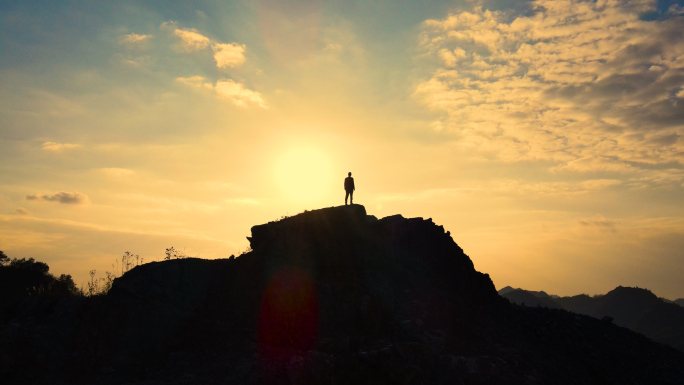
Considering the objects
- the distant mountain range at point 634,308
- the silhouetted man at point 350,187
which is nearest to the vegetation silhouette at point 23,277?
the silhouetted man at point 350,187

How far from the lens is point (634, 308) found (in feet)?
361

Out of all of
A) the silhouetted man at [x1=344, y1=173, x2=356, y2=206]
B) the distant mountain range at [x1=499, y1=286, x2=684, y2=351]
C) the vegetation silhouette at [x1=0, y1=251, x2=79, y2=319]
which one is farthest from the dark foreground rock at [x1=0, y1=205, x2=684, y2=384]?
the distant mountain range at [x1=499, y1=286, x2=684, y2=351]

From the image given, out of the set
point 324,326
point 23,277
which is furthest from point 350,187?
point 23,277

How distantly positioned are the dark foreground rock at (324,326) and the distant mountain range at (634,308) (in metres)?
57.3

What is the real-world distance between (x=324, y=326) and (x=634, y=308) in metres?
114

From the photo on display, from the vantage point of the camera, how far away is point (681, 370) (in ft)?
83.2

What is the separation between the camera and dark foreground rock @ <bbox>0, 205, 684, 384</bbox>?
1991cm

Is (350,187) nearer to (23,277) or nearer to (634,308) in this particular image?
(23,277)

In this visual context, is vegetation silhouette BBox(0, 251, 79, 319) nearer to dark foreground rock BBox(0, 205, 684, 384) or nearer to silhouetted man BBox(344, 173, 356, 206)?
dark foreground rock BBox(0, 205, 684, 384)

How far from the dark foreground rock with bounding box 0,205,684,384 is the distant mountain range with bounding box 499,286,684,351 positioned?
5731 cm

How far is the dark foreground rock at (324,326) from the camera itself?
19.9 meters

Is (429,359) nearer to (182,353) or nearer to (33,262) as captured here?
(182,353)

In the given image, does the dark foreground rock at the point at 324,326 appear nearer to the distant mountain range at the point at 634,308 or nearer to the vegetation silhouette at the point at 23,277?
the vegetation silhouette at the point at 23,277

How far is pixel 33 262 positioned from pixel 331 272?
3444 centimetres
